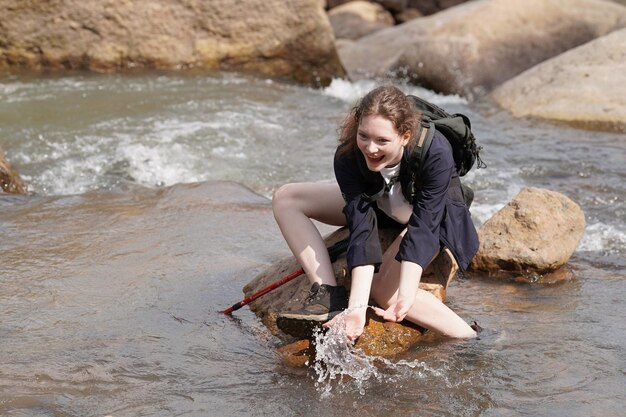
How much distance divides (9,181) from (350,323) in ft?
13.4

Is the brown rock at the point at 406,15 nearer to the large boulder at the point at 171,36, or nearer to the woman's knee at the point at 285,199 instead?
the large boulder at the point at 171,36

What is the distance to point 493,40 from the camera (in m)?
13.1

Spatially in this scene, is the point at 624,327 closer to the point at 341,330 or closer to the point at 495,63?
the point at 341,330

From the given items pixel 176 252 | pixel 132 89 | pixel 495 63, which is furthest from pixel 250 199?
pixel 495 63

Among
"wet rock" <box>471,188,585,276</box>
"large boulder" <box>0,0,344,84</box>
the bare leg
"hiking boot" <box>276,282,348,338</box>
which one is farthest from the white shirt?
"large boulder" <box>0,0,344,84</box>

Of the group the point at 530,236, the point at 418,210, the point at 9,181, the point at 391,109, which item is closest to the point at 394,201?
the point at 418,210

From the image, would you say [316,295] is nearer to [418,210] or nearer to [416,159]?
[418,210]

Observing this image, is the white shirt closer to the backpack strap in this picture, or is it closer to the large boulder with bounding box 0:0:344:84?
the backpack strap

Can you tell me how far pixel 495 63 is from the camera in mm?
12938

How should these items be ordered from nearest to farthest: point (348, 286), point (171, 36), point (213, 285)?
point (348, 286) → point (213, 285) → point (171, 36)

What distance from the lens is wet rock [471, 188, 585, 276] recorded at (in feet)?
18.8

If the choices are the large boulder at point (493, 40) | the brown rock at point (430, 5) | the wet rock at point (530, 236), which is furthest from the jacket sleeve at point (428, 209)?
the brown rock at point (430, 5)

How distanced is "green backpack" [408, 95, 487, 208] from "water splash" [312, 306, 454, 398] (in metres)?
0.76

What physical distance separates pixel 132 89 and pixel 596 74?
17.4 feet
